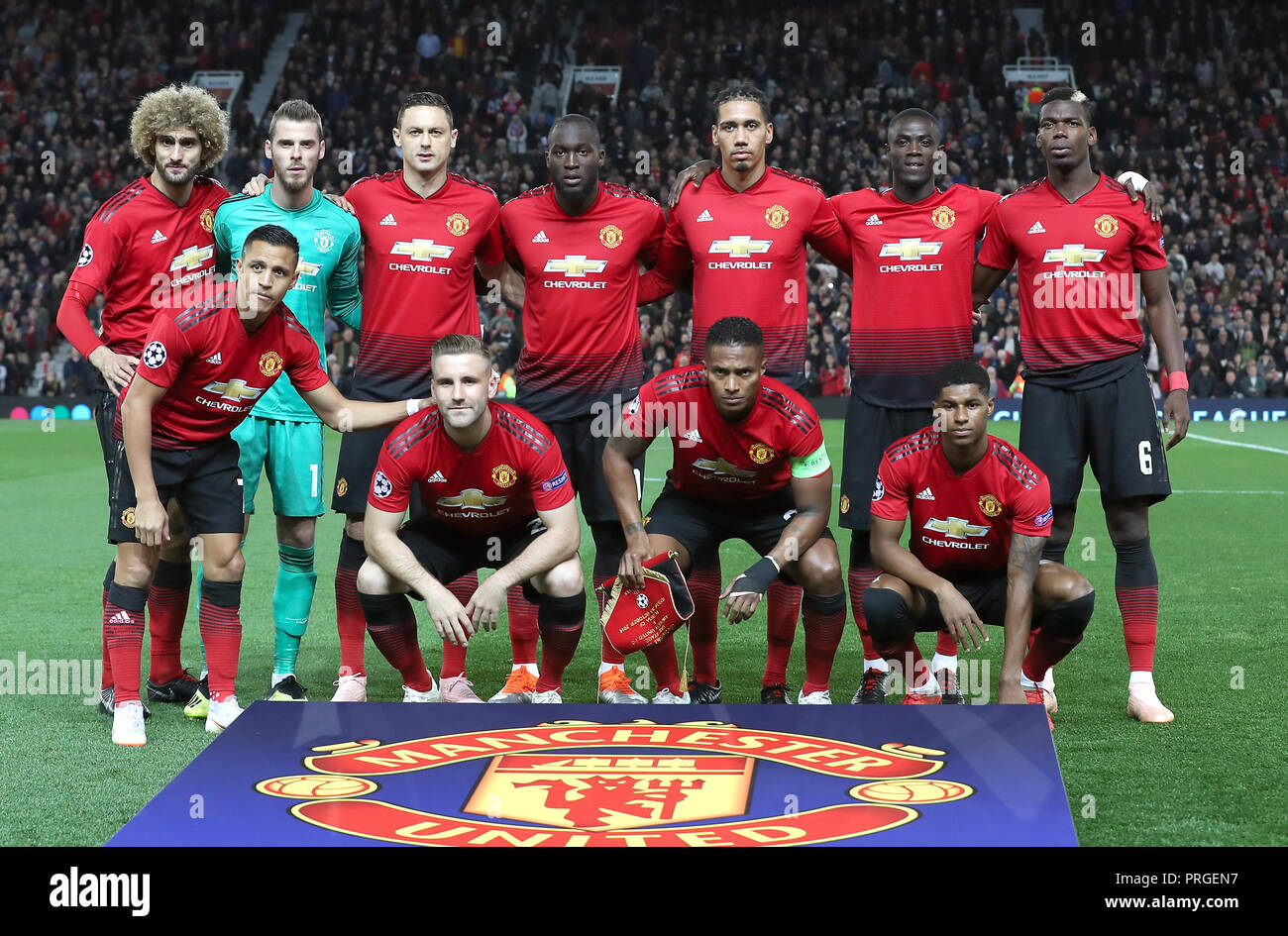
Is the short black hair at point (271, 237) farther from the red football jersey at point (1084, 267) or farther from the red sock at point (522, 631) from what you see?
the red football jersey at point (1084, 267)

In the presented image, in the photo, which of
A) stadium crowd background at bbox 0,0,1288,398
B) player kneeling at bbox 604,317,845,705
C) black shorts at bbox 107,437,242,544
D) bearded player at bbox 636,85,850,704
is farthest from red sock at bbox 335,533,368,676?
stadium crowd background at bbox 0,0,1288,398

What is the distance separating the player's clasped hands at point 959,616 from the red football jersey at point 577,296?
5.31 ft

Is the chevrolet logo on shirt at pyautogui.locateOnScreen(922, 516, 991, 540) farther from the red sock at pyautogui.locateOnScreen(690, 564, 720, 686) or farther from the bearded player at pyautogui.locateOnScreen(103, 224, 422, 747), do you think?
the bearded player at pyautogui.locateOnScreen(103, 224, 422, 747)

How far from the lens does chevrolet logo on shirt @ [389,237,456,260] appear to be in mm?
5816

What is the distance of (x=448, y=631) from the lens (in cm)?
501

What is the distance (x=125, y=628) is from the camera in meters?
5.27

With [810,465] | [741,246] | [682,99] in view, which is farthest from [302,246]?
[682,99]

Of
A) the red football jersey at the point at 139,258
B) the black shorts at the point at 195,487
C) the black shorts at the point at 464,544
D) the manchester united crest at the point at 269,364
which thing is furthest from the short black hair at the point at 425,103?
the black shorts at the point at 464,544

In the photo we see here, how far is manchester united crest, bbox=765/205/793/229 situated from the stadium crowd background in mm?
18476

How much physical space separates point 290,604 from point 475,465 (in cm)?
114

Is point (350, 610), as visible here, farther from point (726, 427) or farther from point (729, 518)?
point (726, 427)

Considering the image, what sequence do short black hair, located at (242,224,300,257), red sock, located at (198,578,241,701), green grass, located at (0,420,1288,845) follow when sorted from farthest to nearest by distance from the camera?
red sock, located at (198,578,241,701), short black hair, located at (242,224,300,257), green grass, located at (0,420,1288,845)
